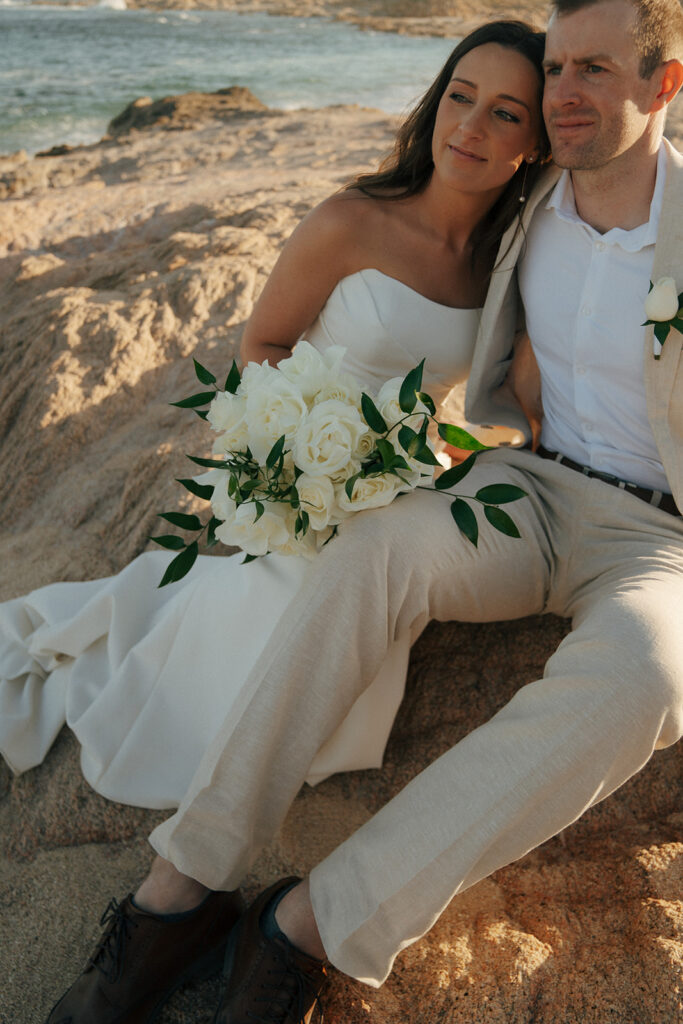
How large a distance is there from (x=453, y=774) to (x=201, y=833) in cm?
62

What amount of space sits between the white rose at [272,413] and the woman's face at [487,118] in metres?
1.25

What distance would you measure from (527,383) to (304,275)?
2.83 feet

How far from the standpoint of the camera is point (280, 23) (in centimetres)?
4681

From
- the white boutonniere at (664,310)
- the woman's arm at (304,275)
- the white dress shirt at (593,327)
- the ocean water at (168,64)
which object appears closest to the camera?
the white boutonniere at (664,310)

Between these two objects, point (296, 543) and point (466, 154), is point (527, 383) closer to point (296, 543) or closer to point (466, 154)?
point (466, 154)

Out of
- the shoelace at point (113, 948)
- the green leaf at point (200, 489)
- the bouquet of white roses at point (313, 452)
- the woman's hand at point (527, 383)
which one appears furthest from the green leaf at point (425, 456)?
the shoelace at point (113, 948)

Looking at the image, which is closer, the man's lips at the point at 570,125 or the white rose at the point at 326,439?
the white rose at the point at 326,439

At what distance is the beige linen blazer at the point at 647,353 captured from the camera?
Result: 242cm

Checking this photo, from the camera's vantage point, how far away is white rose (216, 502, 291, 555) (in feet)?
6.51

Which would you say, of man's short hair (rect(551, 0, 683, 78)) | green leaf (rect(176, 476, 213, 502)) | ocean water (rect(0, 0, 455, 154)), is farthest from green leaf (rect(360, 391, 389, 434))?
ocean water (rect(0, 0, 455, 154))

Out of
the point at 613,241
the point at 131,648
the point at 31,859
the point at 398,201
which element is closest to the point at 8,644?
the point at 131,648

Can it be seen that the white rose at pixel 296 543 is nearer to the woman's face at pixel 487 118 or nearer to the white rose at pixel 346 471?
the white rose at pixel 346 471

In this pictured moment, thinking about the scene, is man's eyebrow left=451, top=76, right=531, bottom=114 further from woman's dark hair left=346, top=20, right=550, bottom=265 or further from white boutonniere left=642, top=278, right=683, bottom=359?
white boutonniere left=642, top=278, right=683, bottom=359

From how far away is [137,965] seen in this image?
6.81 feet
